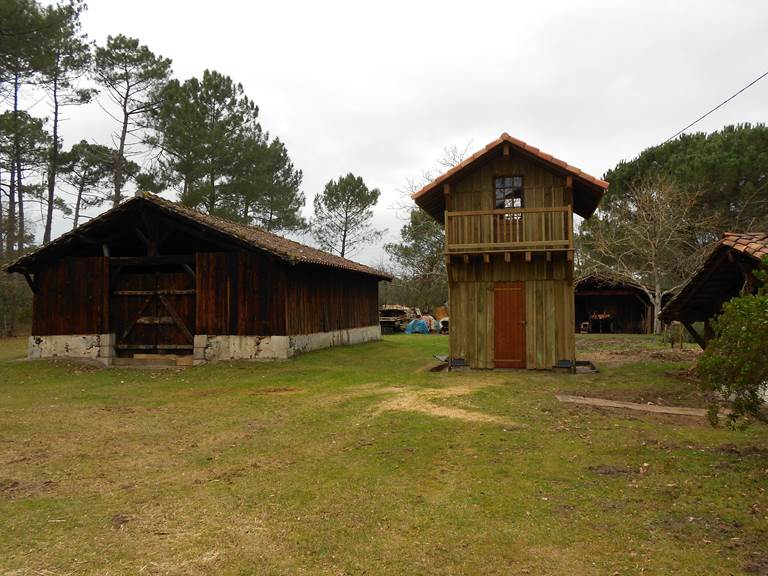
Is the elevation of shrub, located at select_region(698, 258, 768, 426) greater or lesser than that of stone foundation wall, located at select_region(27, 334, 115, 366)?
greater

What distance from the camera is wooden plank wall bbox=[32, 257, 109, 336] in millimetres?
17938

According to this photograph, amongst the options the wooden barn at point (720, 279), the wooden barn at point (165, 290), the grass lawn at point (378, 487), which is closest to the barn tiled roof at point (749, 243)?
the wooden barn at point (720, 279)

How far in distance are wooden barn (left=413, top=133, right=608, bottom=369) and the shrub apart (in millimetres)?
7882

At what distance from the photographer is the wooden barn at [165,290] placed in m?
17.0

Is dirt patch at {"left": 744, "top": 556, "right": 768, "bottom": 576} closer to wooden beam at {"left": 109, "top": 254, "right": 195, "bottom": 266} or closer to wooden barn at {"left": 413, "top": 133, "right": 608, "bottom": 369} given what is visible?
wooden barn at {"left": 413, "top": 133, "right": 608, "bottom": 369}

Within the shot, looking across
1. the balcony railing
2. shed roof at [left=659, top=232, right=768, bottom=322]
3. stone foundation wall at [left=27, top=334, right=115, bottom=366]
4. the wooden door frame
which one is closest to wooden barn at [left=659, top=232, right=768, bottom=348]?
shed roof at [left=659, top=232, right=768, bottom=322]

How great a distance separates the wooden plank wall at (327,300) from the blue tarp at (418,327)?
6.94 meters

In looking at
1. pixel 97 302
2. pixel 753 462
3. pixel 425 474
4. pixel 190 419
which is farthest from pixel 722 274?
pixel 97 302

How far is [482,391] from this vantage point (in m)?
11.4

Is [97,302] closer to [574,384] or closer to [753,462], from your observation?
[574,384]

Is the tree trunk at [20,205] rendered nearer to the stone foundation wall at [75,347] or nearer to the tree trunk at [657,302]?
the stone foundation wall at [75,347]

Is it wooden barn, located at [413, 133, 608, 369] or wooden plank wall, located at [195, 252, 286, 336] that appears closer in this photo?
wooden barn, located at [413, 133, 608, 369]

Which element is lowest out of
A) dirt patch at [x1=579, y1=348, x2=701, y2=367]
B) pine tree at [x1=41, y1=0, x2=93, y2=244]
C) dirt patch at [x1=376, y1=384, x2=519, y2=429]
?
dirt patch at [x1=376, y1=384, x2=519, y2=429]

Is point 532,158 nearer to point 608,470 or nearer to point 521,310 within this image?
point 521,310
